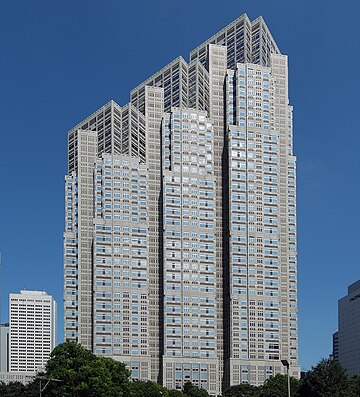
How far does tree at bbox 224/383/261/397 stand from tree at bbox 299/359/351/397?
54457 mm

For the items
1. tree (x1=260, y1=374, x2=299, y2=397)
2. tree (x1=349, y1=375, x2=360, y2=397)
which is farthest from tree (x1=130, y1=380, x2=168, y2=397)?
tree (x1=349, y1=375, x2=360, y2=397)

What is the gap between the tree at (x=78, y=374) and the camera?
125062 mm

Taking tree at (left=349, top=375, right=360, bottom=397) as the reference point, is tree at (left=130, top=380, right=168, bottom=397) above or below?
→ below

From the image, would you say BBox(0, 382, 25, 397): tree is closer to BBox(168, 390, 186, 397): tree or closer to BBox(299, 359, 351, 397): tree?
BBox(168, 390, 186, 397): tree

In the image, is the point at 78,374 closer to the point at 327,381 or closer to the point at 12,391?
the point at 327,381

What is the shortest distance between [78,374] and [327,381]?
124 feet

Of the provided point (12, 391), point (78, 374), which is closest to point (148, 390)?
point (12, 391)

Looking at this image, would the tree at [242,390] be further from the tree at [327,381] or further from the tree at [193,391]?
the tree at [327,381]

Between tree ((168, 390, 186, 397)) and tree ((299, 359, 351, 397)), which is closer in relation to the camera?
tree ((299, 359, 351, 397))

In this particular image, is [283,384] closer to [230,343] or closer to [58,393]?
[230,343]

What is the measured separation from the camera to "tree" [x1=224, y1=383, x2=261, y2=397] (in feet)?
604

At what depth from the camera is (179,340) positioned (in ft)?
650

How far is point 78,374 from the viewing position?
126 metres

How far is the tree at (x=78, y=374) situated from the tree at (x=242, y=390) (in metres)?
56.8
